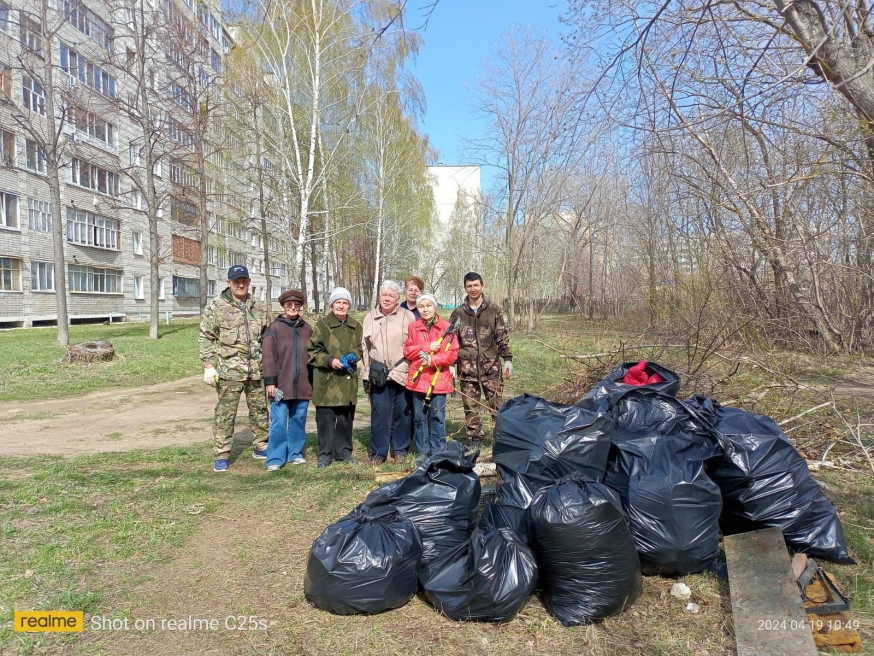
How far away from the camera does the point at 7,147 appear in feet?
64.4

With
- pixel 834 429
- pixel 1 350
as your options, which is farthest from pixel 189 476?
pixel 1 350

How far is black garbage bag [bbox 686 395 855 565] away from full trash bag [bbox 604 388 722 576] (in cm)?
14

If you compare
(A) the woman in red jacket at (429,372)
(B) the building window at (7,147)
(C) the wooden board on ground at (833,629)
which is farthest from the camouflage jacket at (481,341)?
(B) the building window at (7,147)

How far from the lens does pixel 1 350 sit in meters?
12.6

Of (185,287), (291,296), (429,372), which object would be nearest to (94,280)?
(185,287)

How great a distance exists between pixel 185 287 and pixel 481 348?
3156cm

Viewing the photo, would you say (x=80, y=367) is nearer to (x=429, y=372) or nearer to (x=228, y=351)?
(x=228, y=351)

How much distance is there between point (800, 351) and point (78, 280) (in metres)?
26.4

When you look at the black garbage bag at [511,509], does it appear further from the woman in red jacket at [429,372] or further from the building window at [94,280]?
the building window at [94,280]

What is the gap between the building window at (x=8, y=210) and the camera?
775 inches

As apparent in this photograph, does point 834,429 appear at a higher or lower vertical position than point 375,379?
lower

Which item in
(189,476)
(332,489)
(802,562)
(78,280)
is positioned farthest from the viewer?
(78,280)

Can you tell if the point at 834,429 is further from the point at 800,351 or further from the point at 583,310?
the point at 583,310

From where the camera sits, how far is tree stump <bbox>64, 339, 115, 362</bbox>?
1090cm
